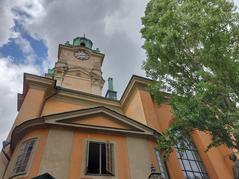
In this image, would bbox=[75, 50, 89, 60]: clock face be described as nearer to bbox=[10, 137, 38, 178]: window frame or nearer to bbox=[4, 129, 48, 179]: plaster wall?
bbox=[4, 129, 48, 179]: plaster wall

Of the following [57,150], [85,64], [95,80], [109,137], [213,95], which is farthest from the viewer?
[85,64]

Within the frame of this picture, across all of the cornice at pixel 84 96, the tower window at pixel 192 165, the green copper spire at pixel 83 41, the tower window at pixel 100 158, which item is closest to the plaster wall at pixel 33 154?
the tower window at pixel 100 158

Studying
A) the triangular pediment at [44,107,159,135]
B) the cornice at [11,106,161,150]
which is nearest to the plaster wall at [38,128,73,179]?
the cornice at [11,106,161,150]

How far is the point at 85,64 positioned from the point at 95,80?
10.4ft

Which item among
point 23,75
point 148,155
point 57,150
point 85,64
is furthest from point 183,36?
point 85,64

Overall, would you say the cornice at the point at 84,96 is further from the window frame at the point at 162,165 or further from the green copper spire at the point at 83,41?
the green copper spire at the point at 83,41

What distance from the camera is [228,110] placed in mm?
8062

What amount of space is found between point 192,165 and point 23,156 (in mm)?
8690

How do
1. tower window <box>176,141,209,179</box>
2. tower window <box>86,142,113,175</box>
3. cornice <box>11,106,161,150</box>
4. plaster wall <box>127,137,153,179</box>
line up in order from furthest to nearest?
tower window <box>176,141,209,179</box>
cornice <box>11,106,161,150</box>
plaster wall <box>127,137,153,179</box>
tower window <box>86,142,113,175</box>

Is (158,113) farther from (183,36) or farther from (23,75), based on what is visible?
(23,75)

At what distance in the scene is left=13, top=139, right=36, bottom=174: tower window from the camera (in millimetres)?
8703

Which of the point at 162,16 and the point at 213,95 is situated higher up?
the point at 162,16

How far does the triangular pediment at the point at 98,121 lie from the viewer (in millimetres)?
9961

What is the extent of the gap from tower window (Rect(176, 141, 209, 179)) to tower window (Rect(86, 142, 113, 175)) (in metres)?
3.67
